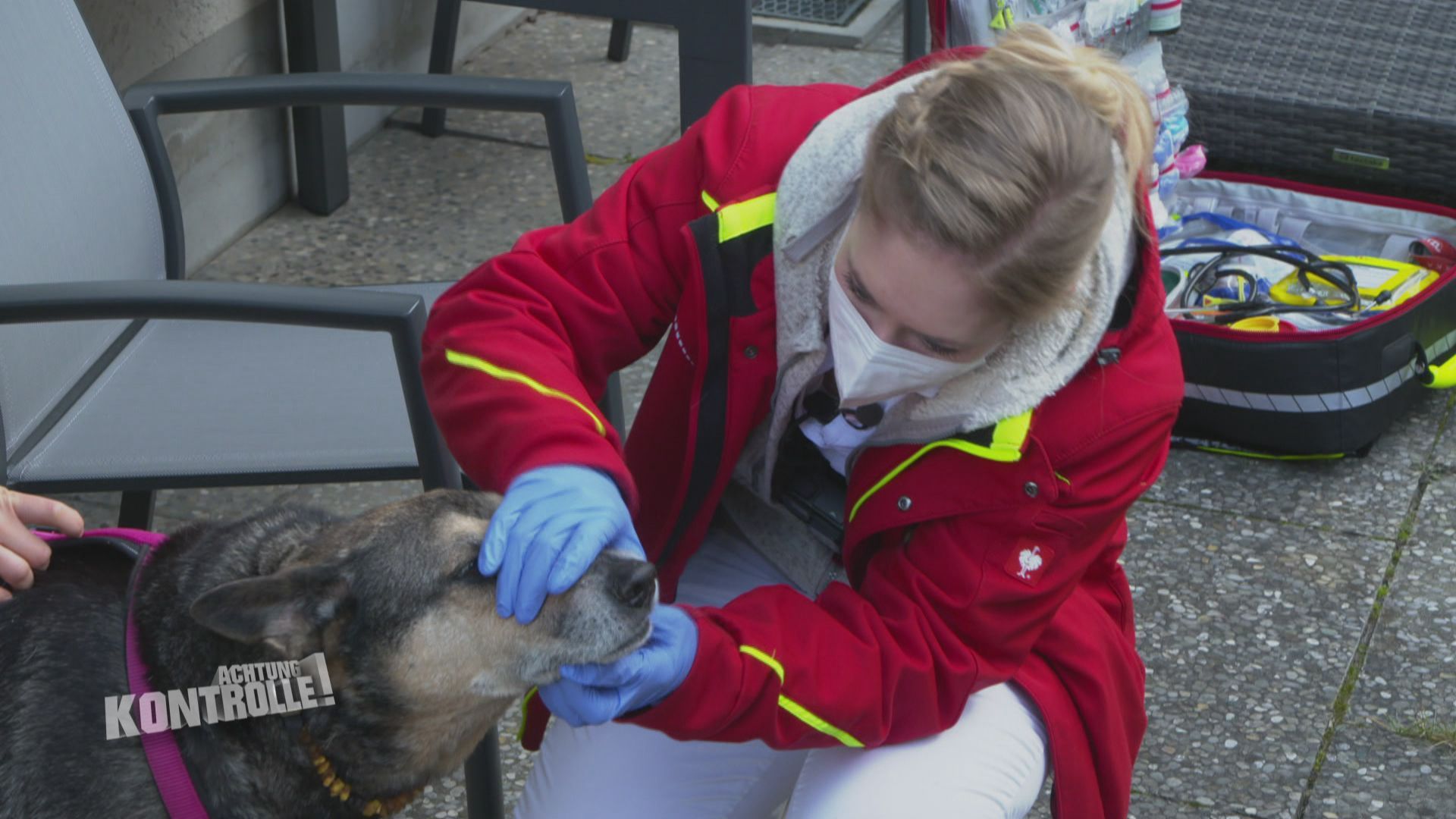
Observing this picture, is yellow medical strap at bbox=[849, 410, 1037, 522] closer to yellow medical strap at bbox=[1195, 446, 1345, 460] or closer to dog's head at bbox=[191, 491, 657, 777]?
dog's head at bbox=[191, 491, 657, 777]

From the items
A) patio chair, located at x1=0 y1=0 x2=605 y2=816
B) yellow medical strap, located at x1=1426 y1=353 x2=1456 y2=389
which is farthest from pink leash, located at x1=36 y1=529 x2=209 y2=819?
yellow medical strap, located at x1=1426 y1=353 x2=1456 y2=389

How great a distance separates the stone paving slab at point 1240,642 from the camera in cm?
302

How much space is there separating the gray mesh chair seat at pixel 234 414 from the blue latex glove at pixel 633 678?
32.5 inches

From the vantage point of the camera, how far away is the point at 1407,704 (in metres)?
3.18

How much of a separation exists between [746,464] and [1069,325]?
634 millimetres

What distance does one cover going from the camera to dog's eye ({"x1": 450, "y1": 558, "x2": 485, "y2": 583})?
2.00 meters

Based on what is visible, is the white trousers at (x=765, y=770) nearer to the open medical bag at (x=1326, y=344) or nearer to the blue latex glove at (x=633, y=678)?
the blue latex glove at (x=633, y=678)

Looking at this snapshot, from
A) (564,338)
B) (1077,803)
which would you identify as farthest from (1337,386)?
(564,338)

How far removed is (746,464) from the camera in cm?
243

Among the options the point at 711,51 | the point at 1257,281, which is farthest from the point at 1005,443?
the point at 1257,281

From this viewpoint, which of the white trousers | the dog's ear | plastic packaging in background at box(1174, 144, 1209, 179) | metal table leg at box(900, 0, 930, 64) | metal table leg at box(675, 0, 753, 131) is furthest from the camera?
metal table leg at box(900, 0, 930, 64)

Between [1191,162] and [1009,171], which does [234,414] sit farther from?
[1191,162]

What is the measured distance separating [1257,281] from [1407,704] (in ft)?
4.40

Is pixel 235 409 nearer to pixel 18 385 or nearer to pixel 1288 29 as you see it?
pixel 18 385
